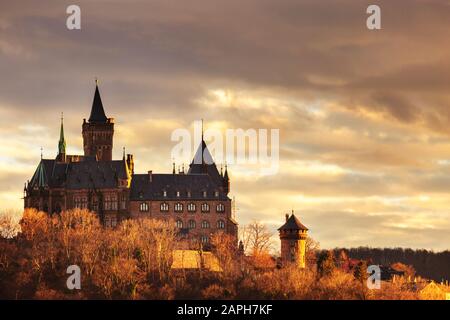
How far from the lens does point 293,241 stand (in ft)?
645

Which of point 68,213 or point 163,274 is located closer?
point 163,274

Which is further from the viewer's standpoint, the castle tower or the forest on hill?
the castle tower

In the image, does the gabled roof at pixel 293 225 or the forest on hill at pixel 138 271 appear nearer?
the forest on hill at pixel 138 271

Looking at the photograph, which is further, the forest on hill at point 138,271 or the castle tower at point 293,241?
→ the castle tower at point 293,241

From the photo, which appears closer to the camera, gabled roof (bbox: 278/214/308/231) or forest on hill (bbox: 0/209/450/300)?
forest on hill (bbox: 0/209/450/300)

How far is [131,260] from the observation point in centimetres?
17612

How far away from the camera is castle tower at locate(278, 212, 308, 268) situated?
195 meters

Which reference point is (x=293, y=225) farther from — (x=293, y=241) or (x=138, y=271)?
(x=138, y=271)

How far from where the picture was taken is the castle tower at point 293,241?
639ft

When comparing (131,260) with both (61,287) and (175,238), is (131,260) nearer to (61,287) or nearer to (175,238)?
(61,287)
